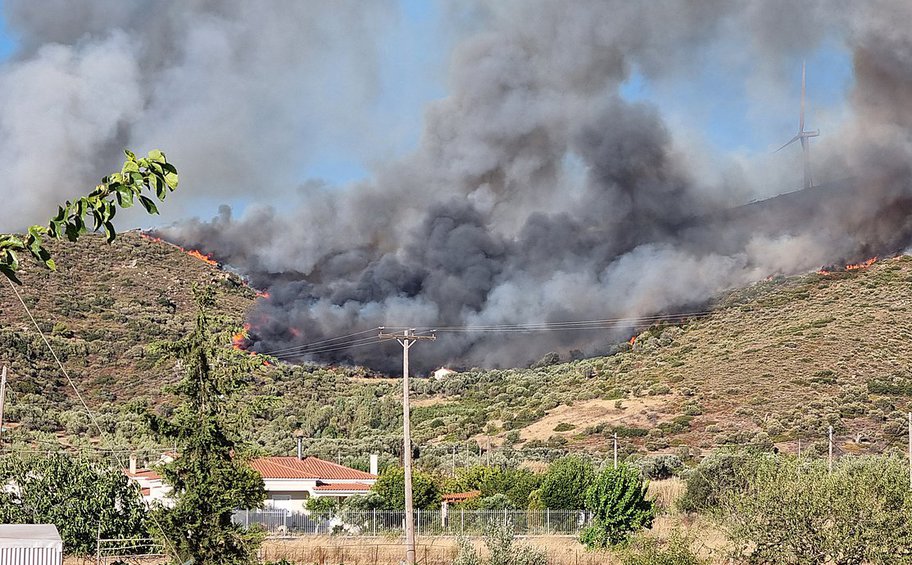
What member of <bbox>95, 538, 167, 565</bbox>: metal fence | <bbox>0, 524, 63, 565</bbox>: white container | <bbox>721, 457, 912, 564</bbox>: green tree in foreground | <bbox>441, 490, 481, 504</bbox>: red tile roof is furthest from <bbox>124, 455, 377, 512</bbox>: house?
<bbox>0, 524, 63, 565</bbox>: white container

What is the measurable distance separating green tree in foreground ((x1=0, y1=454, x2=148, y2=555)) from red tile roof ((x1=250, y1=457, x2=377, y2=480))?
11.9 meters

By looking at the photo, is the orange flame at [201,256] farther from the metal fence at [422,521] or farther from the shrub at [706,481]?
the shrub at [706,481]

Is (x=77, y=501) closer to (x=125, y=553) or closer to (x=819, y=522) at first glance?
(x=125, y=553)

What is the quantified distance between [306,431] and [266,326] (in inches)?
985

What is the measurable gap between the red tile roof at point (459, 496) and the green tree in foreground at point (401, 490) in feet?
6.11

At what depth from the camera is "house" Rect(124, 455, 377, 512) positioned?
44938mm

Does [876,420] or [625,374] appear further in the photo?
[625,374]

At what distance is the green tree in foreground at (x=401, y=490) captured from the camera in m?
43.2

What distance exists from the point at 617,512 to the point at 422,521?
755 centimetres

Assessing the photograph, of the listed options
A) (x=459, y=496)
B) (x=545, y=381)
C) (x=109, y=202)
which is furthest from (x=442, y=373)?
(x=109, y=202)

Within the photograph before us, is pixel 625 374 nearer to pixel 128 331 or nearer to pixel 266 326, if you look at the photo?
pixel 266 326

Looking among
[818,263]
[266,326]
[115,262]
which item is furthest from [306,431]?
[818,263]

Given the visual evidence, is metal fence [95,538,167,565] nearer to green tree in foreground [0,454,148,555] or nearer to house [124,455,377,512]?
green tree in foreground [0,454,148,555]

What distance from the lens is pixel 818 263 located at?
100m
